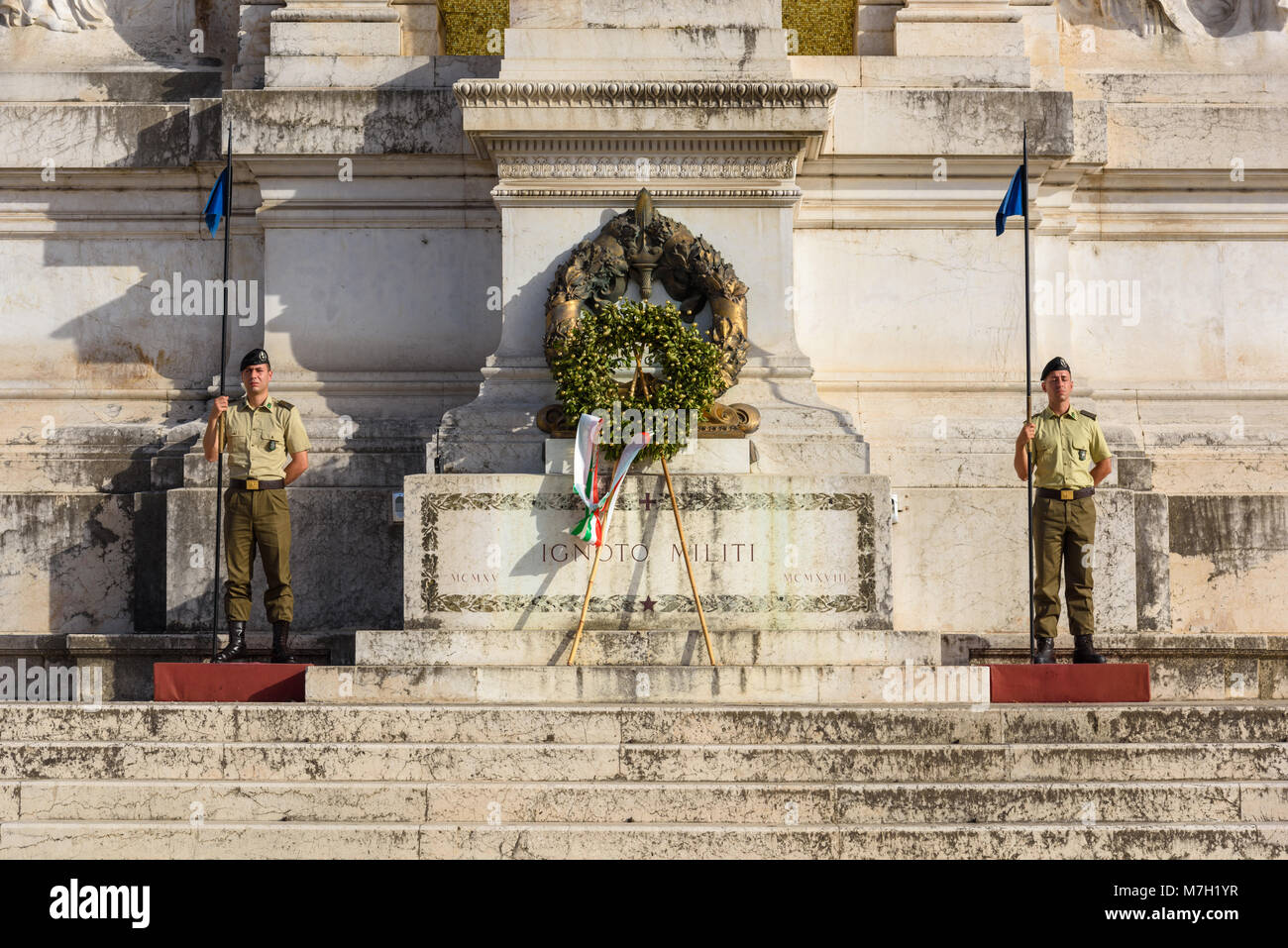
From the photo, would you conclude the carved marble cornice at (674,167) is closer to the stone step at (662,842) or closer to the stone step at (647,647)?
the stone step at (647,647)

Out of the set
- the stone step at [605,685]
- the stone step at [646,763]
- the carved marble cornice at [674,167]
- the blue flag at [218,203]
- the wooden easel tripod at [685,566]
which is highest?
the carved marble cornice at [674,167]

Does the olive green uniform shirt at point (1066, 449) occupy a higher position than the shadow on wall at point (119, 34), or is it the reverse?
the shadow on wall at point (119, 34)

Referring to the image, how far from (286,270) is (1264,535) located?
9.07m

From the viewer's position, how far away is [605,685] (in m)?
11.5

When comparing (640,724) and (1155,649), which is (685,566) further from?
A: (1155,649)

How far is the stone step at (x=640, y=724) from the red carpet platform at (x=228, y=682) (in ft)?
3.74

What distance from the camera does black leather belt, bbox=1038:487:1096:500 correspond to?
1248 cm

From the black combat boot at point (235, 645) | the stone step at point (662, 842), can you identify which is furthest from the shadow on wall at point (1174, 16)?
the black combat boot at point (235, 645)

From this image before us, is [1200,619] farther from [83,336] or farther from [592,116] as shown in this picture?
[83,336]

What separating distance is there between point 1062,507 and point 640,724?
4.01 metres

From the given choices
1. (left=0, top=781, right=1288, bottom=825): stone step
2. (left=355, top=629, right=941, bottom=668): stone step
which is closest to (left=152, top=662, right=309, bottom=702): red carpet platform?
(left=355, top=629, right=941, bottom=668): stone step

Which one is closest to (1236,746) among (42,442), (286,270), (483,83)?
(483,83)

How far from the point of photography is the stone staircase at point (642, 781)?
9180mm

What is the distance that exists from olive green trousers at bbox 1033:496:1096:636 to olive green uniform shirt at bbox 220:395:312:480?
5659mm
